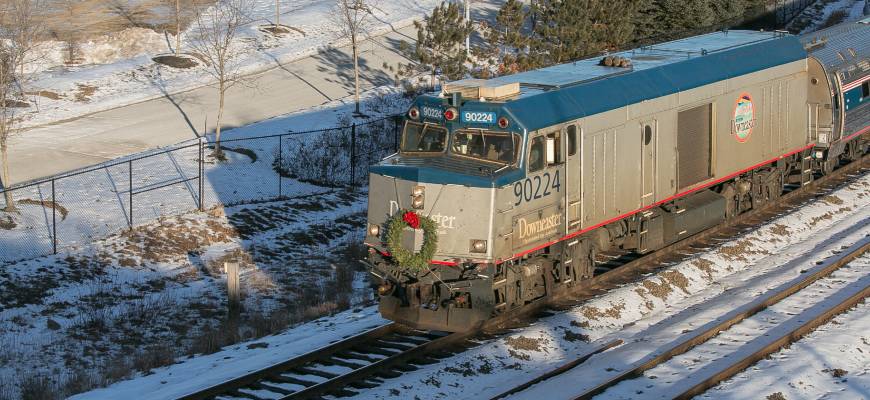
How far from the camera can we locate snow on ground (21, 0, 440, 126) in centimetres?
3822

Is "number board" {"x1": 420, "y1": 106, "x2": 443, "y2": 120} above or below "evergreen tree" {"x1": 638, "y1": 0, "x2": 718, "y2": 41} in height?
above

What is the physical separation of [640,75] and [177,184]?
13.0 metres

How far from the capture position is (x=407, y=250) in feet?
49.5

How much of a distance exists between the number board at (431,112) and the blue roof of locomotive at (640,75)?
0.49 m

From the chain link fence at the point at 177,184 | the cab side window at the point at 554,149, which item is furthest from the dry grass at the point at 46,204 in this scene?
the cab side window at the point at 554,149

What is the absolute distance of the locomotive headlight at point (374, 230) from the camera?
15.7 metres

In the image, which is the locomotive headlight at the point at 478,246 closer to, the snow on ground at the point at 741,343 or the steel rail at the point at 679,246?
the steel rail at the point at 679,246

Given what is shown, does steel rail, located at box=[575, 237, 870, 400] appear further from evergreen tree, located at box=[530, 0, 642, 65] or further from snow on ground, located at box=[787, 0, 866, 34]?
snow on ground, located at box=[787, 0, 866, 34]

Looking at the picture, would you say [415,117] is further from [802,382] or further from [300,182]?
[300,182]

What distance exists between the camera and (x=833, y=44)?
26.1 meters

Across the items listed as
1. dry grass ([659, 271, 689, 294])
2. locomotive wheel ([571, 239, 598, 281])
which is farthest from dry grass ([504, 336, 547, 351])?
dry grass ([659, 271, 689, 294])

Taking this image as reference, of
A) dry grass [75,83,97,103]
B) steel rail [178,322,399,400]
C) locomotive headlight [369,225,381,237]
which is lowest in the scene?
dry grass [75,83,97,103]

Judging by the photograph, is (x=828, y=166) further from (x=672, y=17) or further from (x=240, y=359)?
(x=672, y=17)

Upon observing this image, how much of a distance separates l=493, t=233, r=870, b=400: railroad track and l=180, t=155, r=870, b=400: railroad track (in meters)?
0.94
